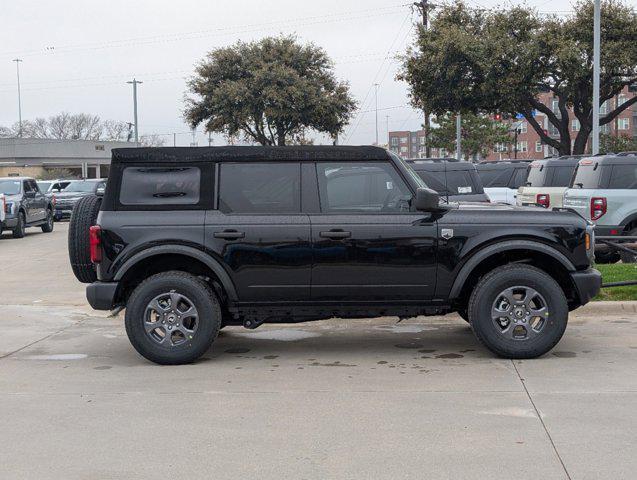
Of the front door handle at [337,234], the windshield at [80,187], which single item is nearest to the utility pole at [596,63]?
the front door handle at [337,234]

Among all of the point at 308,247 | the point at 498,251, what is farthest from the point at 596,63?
the point at 308,247

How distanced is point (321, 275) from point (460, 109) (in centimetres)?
2539

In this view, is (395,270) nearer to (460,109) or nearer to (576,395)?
(576,395)

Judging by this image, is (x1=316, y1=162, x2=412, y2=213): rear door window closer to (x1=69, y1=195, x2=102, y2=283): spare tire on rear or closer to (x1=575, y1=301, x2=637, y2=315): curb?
(x1=69, y1=195, x2=102, y2=283): spare tire on rear

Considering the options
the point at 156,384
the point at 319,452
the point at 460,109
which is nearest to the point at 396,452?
the point at 319,452

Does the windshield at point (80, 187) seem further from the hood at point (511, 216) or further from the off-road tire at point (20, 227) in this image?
the hood at point (511, 216)

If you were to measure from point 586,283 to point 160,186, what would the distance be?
155 inches

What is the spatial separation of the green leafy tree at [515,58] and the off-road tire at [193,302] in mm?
23712

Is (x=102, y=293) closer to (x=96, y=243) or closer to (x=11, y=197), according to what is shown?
(x=96, y=243)

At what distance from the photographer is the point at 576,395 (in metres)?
6.25

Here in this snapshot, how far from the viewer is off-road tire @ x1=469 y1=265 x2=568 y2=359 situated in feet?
24.2

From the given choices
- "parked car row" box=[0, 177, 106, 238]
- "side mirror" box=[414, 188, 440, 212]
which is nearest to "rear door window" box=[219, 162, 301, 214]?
"side mirror" box=[414, 188, 440, 212]

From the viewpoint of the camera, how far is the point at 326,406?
19.9 ft

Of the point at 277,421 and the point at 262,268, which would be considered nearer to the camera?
the point at 277,421
